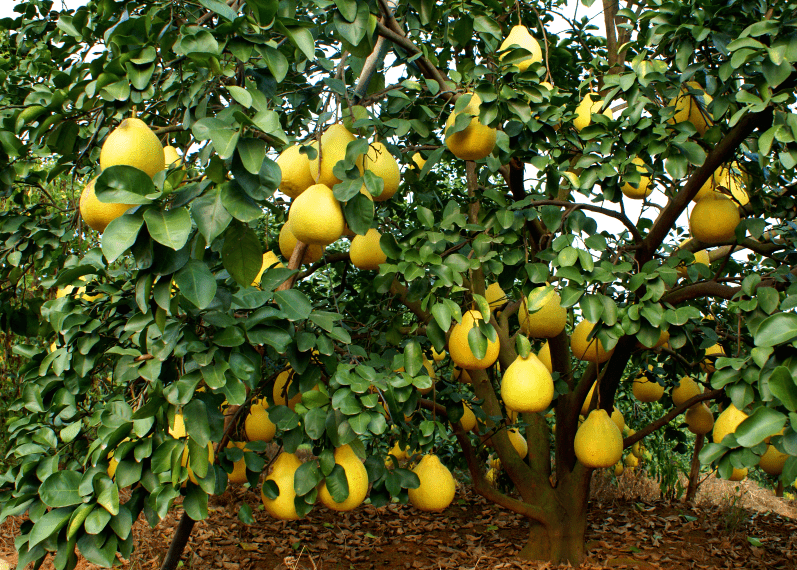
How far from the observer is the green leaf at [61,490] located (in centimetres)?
137

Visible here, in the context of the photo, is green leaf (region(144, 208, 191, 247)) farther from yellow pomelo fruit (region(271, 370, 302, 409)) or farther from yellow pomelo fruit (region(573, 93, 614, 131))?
yellow pomelo fruit (region(573, 93, 614, 131))

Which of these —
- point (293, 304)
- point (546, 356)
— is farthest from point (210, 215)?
point (546, 356)

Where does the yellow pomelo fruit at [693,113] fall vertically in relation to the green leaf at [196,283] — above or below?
above

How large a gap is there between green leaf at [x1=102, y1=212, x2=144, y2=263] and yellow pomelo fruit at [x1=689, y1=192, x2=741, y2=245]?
2.29 meters

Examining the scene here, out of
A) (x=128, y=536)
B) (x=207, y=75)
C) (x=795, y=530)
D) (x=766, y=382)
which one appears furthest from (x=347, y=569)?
(x=795, y=530)

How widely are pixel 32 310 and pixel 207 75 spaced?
2.00m

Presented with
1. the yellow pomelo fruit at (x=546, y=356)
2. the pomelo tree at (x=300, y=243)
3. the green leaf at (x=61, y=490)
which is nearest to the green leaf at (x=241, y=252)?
the pomelo tree at (x=300, y=243)

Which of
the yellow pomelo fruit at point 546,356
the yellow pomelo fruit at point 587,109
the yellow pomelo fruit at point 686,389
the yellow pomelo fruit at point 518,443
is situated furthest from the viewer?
the yellow pomelo fruit at point 518,443

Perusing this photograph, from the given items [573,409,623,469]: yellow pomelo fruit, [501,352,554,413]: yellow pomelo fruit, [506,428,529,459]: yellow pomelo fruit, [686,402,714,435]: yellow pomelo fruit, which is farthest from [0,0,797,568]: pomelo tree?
[506,428,529,459]: yellow pomelo fruit

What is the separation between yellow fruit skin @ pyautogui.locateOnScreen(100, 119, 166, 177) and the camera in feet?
4.13

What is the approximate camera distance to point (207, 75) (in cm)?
131

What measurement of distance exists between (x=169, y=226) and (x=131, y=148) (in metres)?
0.35

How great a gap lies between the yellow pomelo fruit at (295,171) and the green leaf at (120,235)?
0.75 meters

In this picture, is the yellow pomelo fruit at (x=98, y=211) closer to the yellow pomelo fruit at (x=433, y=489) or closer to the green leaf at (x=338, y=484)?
the green leaf at (x=338, y=484)
